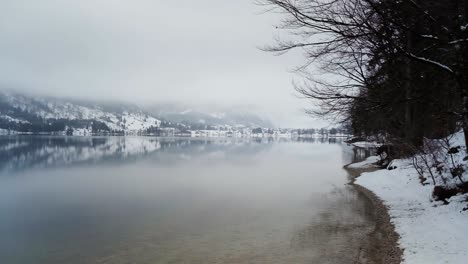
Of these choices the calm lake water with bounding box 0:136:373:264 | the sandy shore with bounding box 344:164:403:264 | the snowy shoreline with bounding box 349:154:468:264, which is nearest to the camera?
the snowy shoreline with bounding box 349:154:468:264

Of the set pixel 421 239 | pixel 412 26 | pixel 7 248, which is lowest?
pixel 7 248

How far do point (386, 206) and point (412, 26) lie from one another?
12.3m

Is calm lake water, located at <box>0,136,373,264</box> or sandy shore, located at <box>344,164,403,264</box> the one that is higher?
sandy shore, located at <box>344,164,403,264</box>

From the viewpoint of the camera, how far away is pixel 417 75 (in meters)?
11.7

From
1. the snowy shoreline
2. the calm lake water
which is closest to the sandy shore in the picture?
the snowy shoreline

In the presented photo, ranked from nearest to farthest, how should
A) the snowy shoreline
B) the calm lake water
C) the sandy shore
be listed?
the snowy shoreline, the sandy shore, the calm lake water

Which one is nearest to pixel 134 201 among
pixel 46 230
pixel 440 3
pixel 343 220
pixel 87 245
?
pixel 46 230

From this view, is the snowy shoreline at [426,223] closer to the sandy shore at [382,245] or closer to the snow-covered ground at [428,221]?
the snow-covered ground at [428,221]

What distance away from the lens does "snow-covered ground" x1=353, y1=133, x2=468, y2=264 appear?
1048cm

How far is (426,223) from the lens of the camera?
13.6 metres

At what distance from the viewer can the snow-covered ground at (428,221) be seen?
1048 centimetres

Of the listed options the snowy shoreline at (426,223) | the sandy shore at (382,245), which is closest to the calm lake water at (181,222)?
the sandy shore at (382,245)

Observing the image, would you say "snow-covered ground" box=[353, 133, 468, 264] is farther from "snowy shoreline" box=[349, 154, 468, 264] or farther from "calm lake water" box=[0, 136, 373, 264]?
"calm lake water" box=[0, 136, 373, 264]

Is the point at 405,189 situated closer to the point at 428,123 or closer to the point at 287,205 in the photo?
the point at 428,123
